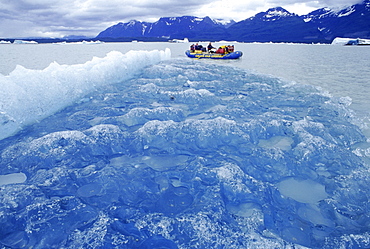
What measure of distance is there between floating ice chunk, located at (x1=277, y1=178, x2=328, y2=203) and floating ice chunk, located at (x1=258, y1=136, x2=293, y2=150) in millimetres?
1452

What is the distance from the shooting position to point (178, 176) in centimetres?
480

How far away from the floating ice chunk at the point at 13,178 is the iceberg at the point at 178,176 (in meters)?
0.03

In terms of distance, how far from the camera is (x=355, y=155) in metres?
5.52

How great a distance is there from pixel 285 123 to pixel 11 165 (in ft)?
25.1

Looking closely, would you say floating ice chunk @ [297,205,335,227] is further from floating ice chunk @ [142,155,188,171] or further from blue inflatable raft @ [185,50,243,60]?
blue inflatable raft @ [185,50,243,60]

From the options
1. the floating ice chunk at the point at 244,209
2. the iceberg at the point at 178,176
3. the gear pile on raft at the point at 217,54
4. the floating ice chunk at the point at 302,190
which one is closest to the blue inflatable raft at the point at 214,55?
the gear pile on raft at the point at 217,54

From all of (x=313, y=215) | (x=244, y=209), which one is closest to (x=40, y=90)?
(x=244, y=209)

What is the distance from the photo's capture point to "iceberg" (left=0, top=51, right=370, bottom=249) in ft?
10.9

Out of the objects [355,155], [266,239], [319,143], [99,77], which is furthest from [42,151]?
[99,77]

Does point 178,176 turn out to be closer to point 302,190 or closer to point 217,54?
point 302,190

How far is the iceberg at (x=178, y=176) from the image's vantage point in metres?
3.31

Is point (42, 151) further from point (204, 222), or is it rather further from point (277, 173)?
point (277, 173)

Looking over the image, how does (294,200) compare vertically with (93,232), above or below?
below

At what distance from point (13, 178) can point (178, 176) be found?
3.43 metres
